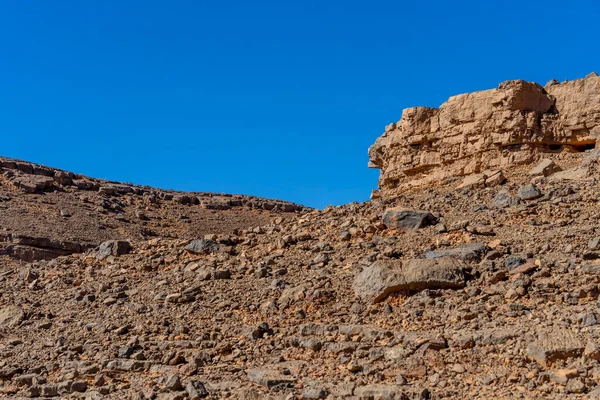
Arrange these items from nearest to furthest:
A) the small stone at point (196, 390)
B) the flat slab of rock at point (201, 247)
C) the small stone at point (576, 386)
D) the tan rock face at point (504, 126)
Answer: the small stone at point (576, 386) < the small stone at point (196, 390) < the flat slab of rock at point (201, 247) < the tan rock face at point (504, 126)

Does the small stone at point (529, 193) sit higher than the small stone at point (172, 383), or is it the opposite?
the small stone at point (529, 193)

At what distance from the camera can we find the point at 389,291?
9562 mm

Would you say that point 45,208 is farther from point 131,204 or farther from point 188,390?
point 188,390

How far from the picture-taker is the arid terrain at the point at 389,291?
25.9ft

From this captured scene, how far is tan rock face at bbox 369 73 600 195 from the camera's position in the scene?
13.6 meters

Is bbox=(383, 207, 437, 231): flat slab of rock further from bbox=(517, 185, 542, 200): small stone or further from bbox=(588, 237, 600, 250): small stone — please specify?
bbox=(588, 237, 600, 250): small stone

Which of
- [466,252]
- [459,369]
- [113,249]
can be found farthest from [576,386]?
[113,249]

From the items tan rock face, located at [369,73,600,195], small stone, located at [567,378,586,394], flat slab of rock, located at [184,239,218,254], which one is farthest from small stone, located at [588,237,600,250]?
flat slab of rock, located at [184,239,218,254]

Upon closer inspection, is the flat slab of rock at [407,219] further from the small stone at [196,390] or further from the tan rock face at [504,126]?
the small stone at [196,390]

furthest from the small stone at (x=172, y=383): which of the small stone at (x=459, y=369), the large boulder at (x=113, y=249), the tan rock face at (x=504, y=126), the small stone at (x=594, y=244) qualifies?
the tan rock face at (x=504, y=126)

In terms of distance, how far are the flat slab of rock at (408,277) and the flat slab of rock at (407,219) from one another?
6.03 ft

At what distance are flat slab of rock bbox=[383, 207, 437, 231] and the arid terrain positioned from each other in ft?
0.10

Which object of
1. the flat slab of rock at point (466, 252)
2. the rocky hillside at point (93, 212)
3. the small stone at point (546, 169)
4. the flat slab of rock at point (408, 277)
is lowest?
the flat slab of rock at point (408, 277)

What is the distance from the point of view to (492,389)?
7.20 m
